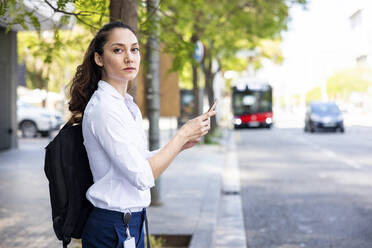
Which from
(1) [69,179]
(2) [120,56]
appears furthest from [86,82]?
(1) [69,179]

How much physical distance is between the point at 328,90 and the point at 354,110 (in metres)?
13.7

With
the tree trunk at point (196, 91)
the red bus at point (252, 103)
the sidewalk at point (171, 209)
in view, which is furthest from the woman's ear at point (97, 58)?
the red bus at point (252, 103)

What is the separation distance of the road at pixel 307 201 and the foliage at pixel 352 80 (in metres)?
69.8

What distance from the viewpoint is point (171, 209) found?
802cm

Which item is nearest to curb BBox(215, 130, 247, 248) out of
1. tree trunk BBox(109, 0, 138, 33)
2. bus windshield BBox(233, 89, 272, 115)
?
tree trunk BBox(109, 0, 138, 33)

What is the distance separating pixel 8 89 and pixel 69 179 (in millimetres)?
16405

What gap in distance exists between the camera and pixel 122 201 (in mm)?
2426

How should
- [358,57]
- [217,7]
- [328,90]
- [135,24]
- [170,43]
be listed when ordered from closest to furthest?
[135,24] < [170,43] < [217,7] < [358,57] < [328,90]

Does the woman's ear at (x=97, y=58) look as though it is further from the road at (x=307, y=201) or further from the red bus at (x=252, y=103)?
the red bus at (x=252, y=103)

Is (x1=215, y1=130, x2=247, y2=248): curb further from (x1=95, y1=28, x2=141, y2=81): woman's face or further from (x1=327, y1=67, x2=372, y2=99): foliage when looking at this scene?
(x1=327, y1=67, x2=372, y2=99): foliage

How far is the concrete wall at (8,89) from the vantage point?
1773 cm

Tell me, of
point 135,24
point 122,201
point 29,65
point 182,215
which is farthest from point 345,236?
point 29,65

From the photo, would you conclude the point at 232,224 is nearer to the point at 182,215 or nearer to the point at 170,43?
the point at 182,215

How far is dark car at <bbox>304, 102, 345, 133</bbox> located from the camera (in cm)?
3081
